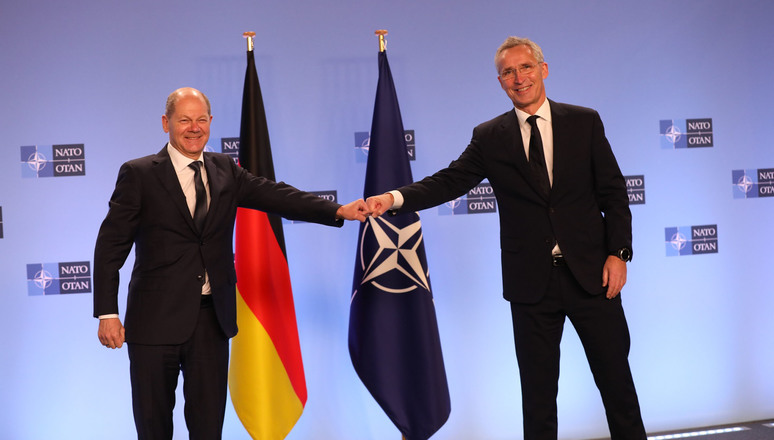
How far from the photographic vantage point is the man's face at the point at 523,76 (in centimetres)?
267

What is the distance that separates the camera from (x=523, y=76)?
2666 mm

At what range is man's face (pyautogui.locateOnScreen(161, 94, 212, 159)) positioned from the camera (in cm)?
269

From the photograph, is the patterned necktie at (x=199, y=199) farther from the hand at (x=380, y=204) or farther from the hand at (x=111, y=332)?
the hand at (x=380, y=204)

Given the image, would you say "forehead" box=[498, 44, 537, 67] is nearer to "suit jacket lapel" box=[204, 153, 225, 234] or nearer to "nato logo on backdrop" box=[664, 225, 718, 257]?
"suit jacket lapel" box=[204, 153, 225, 234]

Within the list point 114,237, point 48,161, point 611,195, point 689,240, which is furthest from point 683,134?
point 48,161

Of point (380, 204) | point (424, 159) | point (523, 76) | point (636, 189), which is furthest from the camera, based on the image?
point (636, 189)

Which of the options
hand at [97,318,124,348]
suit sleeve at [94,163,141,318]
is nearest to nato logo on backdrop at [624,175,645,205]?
suit sleeve at [94,163,141,318]

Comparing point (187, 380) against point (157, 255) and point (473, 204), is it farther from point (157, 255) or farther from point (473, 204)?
point (473, 204)

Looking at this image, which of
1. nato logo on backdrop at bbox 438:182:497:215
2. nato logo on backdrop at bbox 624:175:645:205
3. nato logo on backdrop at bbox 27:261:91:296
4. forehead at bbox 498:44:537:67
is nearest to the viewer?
forehead at bbox 498:44:537:67

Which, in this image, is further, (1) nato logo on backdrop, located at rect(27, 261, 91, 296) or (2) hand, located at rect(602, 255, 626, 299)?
(1) nato logo on backdrop, located at rect(27, 261, 91, 296)

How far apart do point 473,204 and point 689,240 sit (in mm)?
1490

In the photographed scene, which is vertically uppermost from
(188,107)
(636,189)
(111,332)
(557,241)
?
(188,107)

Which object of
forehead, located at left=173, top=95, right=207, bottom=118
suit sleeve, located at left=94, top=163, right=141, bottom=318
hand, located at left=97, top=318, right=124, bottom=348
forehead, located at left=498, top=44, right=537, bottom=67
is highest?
A: forehead, located at left=498, top=44, right=537, bottom=67

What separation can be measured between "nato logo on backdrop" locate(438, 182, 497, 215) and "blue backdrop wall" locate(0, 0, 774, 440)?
86mm
